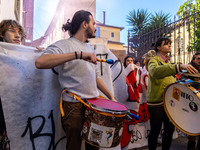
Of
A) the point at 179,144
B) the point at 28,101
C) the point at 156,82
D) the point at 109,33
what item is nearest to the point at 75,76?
the point at 28,101

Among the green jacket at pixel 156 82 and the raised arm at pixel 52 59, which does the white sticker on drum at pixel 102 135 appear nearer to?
the raised arm at pixel 52 59

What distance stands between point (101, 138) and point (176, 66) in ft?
4.63

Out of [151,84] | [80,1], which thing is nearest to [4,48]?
[151,84]

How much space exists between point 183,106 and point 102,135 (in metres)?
1.30

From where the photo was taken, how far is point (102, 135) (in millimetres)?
1278

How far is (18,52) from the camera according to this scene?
177cm

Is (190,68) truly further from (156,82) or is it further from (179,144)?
(179,144)

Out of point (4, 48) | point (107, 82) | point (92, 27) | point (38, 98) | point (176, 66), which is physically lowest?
point (38, 98)

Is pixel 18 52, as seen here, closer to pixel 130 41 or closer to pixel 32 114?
pixel 32 114

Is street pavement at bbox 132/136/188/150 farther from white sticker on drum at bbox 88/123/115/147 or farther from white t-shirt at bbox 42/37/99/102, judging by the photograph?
white t-shirt at bbox 42/37/99/102

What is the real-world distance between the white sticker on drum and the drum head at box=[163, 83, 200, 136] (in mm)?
1109

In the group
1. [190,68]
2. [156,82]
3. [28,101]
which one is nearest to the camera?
[28,101]

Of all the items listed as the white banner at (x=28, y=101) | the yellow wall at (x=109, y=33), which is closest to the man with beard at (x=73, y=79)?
the white banner at (x=28, y=101)

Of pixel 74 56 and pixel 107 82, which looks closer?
pixel 74 56
